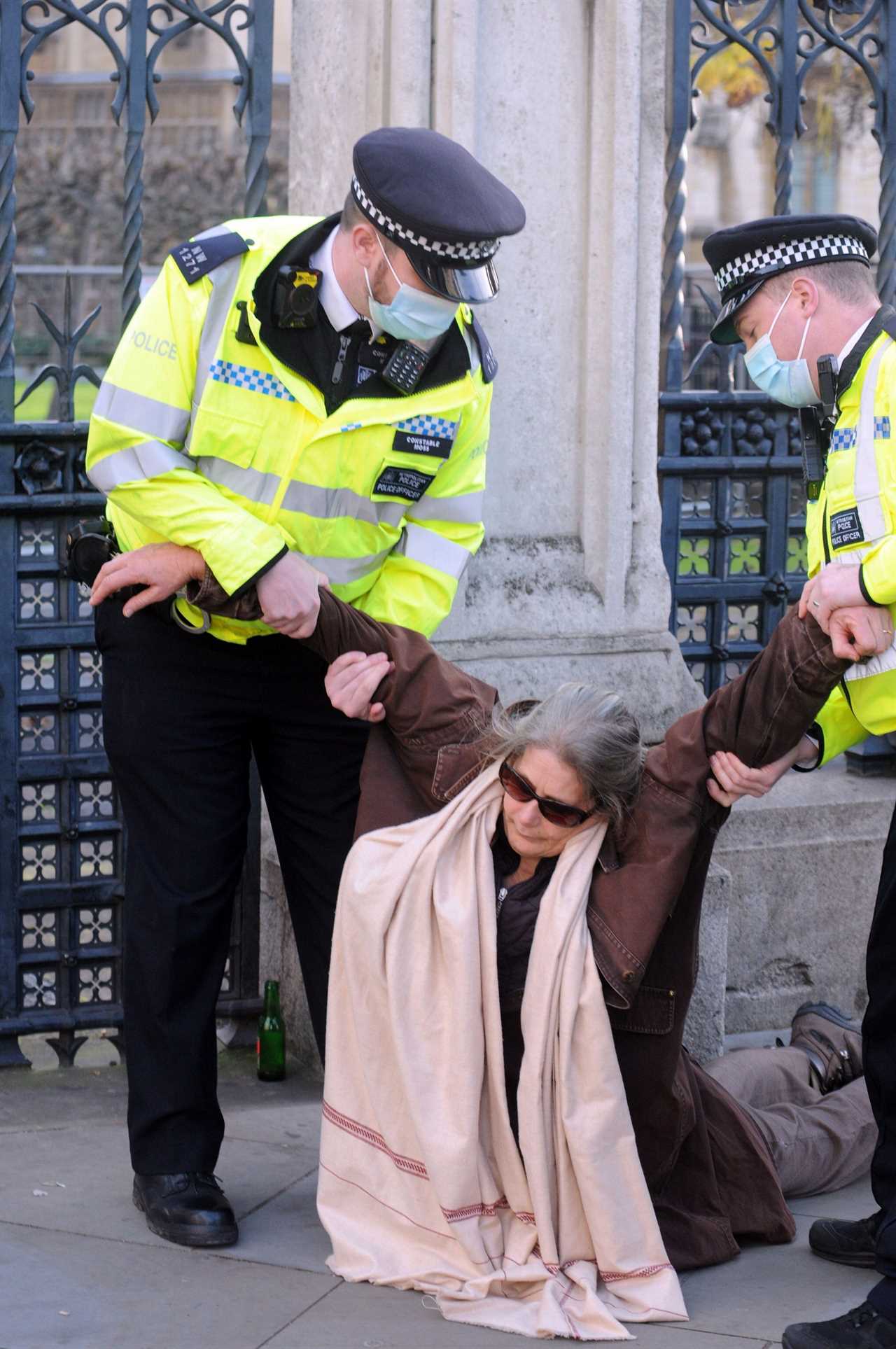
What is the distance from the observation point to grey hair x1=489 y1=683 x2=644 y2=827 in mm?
3014

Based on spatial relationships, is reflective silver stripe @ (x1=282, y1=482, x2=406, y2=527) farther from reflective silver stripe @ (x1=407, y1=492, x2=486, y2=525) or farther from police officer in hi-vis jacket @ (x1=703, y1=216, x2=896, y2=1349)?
police officer in hi-vis jacket @ (x1=703, y1=216, x2=896, y2=1349)

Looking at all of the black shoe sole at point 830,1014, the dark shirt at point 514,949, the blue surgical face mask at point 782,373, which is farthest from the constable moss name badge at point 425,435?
the black shoe sole at point 830,1014

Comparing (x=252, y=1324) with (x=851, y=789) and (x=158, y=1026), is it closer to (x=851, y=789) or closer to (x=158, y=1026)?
(x=158, y=1026)

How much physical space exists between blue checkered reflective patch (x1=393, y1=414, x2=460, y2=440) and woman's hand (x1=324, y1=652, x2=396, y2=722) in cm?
44

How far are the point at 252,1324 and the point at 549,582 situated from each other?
2.05 metres

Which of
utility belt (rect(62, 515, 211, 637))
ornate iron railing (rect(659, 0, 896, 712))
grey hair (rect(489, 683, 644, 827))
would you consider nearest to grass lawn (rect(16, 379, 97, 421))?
ornate iron railing (rect(659, 0, 896, 712))

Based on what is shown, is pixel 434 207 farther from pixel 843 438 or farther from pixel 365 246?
pixel 843 438

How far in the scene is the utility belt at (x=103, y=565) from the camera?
3.21 m

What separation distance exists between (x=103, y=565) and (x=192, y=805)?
501 mm

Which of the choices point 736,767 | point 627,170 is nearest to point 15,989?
point 736,767

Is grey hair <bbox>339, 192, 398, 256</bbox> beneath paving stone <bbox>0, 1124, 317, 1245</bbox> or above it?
above

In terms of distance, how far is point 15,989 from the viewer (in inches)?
169

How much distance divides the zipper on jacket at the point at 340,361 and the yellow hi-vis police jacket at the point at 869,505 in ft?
3.01

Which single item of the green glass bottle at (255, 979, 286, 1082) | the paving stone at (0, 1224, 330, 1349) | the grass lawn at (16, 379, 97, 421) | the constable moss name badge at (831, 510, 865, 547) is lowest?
the paving stone at (0, 1224, 330, 1349)
